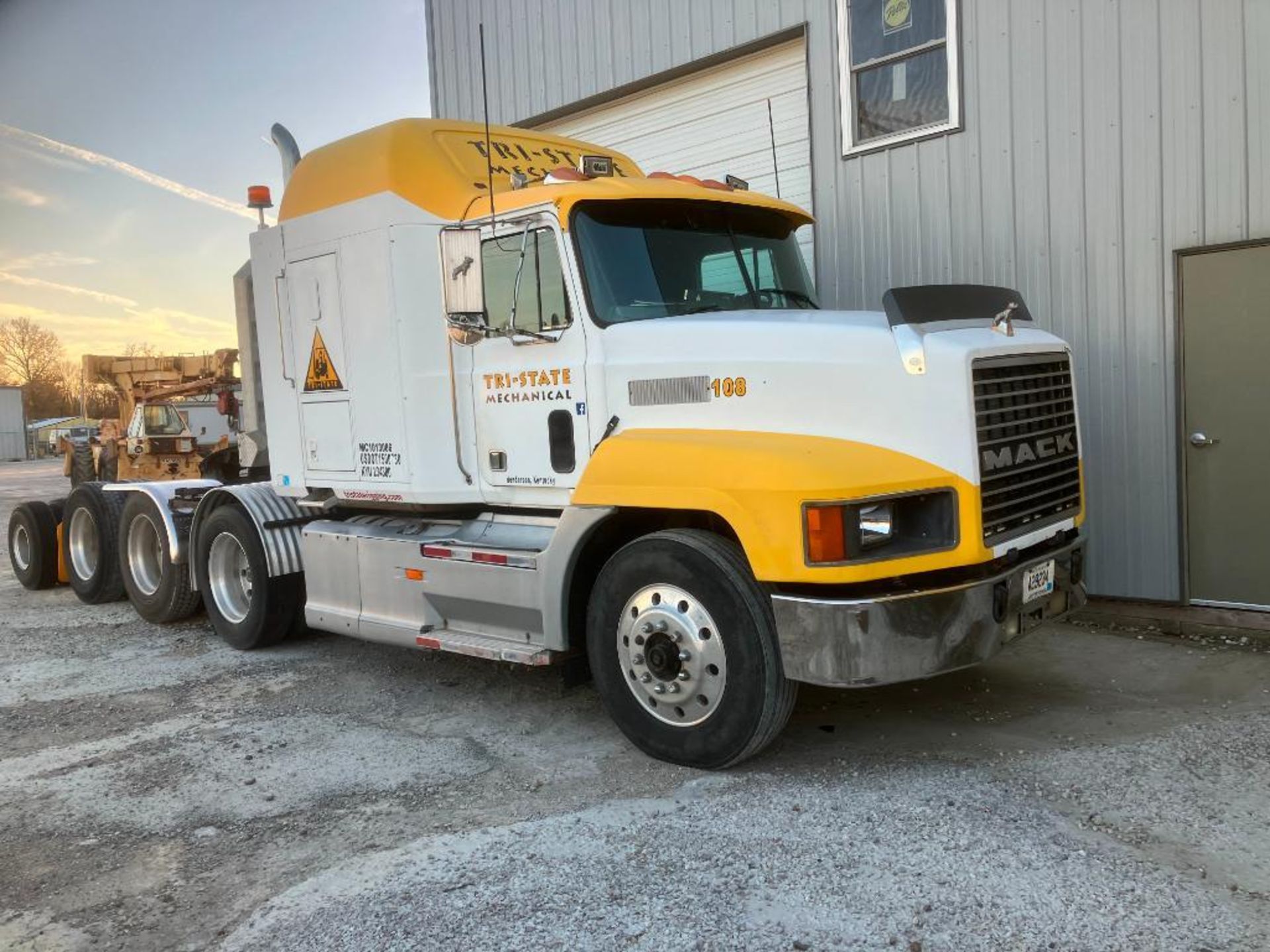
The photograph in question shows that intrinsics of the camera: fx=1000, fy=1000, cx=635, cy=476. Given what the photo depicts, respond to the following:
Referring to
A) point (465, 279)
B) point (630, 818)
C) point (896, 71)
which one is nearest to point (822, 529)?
point (630, 818)

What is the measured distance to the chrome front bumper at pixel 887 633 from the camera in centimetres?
410

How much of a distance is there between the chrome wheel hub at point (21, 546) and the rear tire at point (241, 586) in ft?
12.6

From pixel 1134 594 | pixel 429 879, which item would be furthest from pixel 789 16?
pixel 429 879

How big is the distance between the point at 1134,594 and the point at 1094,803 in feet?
11.6

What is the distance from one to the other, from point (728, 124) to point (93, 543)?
23.8 ft

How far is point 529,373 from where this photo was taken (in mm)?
5426

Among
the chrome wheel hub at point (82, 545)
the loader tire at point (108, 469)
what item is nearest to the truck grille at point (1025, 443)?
the chrome wheel hub at point (82, 545)

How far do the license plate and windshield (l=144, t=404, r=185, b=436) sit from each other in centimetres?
1584

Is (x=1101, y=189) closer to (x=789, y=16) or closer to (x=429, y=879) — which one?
(x=789, y=16)

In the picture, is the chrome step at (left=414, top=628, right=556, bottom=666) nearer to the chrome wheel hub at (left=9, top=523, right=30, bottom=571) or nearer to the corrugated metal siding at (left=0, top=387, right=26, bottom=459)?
the chrome wheel hub at (left=9, top=523, right=30, bottom=571)

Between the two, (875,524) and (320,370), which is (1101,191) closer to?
(875,524)

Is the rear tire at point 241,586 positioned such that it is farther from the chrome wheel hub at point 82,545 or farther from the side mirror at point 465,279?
the side mirror at point 465,279


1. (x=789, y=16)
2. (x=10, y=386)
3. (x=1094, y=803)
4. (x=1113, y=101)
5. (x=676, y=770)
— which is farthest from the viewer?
(x=10, y=386)

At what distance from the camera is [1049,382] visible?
5.02 metres
